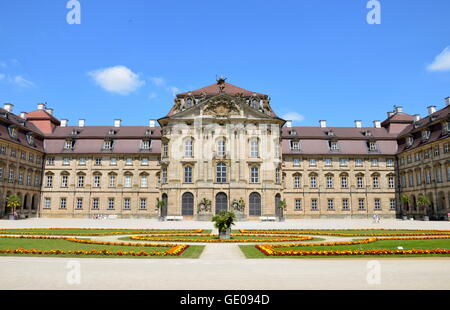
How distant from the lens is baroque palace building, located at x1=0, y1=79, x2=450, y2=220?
5134 centimetres

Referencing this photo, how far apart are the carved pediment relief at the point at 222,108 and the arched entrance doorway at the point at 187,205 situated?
12290 mm

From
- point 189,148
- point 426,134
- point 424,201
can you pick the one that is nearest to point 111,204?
point 189,148

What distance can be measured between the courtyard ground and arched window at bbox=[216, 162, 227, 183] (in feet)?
124

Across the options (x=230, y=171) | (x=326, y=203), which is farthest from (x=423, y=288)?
(x=326, y=203)

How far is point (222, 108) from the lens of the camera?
52.7 meters

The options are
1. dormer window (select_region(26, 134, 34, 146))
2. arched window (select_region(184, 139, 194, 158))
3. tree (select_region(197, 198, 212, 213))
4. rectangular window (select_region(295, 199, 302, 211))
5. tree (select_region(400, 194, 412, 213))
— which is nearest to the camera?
tree (select_region(197, 198, 212, 213))

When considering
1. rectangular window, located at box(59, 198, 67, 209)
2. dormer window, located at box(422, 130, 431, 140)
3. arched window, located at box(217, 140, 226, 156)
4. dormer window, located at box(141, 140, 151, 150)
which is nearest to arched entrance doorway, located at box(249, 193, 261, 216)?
arched window, located at box(217, 140, 226, 156)

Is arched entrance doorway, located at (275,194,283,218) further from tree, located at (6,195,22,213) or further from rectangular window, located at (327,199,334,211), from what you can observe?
tree, located at (6,195,22,213)

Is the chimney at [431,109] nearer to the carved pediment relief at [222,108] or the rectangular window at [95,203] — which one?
the carved pediment relief at [222,108]

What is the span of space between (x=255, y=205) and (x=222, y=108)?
47.9 feet

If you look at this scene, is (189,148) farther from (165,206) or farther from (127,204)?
(127,204)
